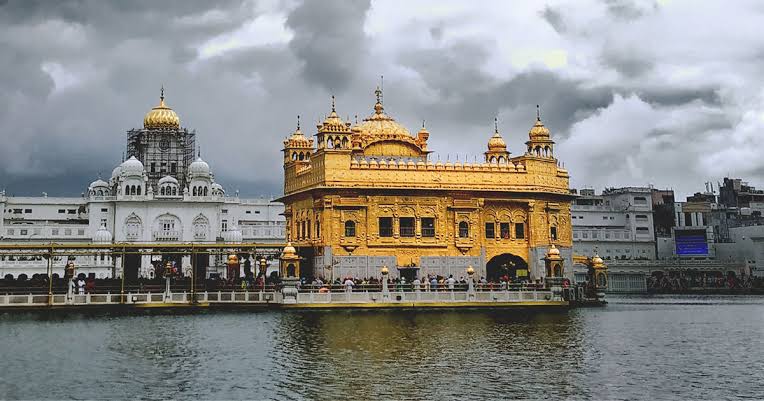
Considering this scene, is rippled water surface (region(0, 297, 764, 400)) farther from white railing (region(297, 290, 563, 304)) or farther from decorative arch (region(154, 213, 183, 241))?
decorative arch (region(154, 213, 183, 241))

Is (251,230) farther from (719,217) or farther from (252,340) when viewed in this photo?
(252,340)

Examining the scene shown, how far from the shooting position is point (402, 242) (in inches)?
1875

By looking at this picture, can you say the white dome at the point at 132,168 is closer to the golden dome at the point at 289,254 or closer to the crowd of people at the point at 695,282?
the golden dome at the point at 289,254

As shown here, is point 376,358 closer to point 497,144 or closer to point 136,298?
point 136,298

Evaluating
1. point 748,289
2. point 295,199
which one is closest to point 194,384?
point 295,199

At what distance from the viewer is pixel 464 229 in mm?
48906

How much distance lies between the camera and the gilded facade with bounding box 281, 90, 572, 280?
46969 millimetres

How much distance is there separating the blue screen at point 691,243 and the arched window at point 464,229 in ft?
183

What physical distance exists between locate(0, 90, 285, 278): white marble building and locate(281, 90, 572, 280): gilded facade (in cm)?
3441

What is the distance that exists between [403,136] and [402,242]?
9.02m

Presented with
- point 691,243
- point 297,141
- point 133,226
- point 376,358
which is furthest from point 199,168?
point 376,358

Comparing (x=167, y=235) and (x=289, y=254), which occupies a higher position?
(x=167, y=235)

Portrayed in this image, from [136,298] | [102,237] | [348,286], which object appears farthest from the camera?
[102,237]

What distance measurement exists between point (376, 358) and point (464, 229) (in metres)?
26.4
